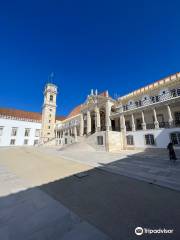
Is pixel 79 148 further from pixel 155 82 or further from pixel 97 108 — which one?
pixel 155 82

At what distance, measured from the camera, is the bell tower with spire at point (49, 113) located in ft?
155

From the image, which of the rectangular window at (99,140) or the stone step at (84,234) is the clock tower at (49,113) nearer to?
the rectangular window at (99,140)

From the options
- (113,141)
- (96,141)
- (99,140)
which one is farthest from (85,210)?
(96,141)

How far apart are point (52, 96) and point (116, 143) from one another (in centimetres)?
4030

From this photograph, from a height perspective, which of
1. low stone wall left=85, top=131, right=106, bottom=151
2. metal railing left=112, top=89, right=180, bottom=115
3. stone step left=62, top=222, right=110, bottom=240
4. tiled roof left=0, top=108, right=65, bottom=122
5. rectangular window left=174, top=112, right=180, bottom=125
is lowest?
stone step left=62, top=222, right=110, bottom=240

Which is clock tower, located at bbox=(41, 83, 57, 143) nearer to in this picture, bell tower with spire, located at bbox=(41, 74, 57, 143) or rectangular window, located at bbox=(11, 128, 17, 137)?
bell tower with spire, located at bbox=(41, 74, 57, 143)

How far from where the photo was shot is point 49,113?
164 ft

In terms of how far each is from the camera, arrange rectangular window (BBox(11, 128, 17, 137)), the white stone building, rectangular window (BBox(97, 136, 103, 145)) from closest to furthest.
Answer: rectangular window (BBox(97, 136, 103, 145))
the white stone building
rectangular window (BBox(11, 128, 17, 137))

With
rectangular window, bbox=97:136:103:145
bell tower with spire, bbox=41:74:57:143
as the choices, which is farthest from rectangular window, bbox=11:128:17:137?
rectangular window, bbox=97:136:103:145

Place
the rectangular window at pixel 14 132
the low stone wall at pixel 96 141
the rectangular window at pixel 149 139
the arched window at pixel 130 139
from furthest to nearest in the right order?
the rectangular window at pixel 14 132, the low stone wall at pixel 96 141, the arched window at pixel 130 139, the rectangular window at pixel 149 139

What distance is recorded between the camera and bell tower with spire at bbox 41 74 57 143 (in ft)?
155

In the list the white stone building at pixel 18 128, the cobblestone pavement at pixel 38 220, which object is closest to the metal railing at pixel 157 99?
the cobblestone pavement at pixel 38 220

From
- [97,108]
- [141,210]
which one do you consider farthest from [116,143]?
[141,210]

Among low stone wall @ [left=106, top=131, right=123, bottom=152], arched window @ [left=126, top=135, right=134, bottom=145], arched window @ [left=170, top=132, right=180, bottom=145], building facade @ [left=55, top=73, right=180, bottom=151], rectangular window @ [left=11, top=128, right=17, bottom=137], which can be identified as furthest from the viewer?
rectangular window @ [left=11, top=128, right=17, bottom=137]
